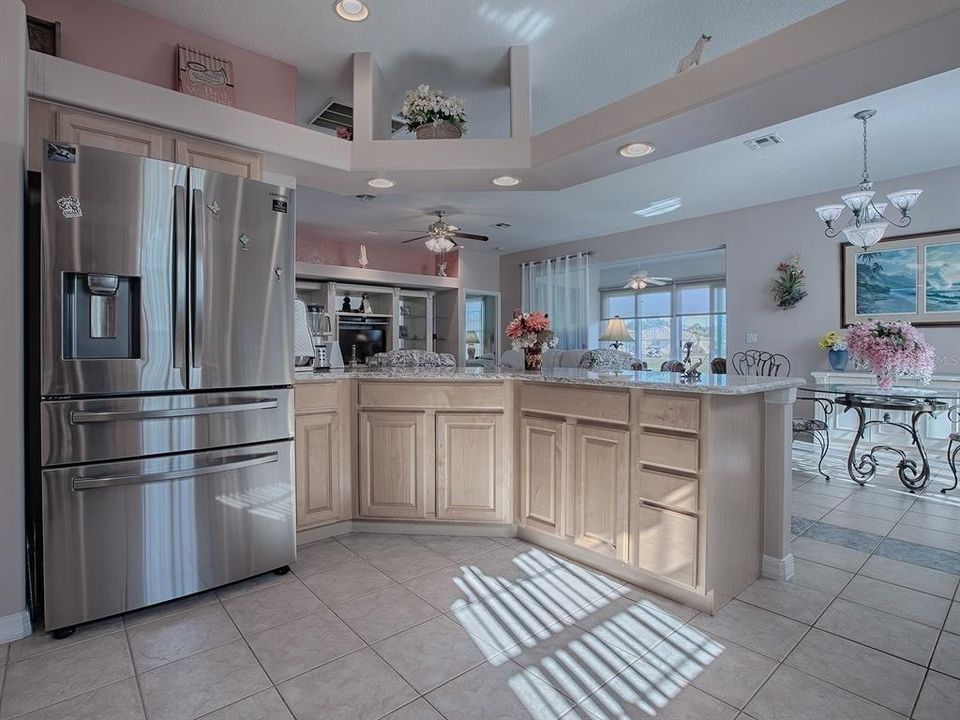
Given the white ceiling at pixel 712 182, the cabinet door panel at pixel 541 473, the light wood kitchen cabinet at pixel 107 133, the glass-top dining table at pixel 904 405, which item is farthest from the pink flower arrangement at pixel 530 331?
the light wood kitchen cabinet at pixel 107 133

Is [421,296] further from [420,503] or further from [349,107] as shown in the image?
[420,503]

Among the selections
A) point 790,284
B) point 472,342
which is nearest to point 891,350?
point 790,284

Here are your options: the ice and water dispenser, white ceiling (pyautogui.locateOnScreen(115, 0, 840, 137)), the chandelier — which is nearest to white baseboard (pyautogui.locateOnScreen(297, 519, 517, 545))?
the ice and water dispenser

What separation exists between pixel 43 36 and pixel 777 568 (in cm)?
421

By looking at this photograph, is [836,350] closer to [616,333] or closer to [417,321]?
[616,333]

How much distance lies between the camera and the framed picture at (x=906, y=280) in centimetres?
469

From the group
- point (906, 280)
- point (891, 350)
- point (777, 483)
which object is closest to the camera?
point (777, 483)

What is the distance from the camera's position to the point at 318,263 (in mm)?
7133

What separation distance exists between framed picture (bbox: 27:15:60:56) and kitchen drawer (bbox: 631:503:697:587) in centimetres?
340

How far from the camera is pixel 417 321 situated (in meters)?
8.10

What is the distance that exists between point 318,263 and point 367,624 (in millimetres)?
5969

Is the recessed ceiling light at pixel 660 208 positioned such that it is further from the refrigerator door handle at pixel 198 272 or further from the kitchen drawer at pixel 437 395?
the refrigerator door handle at pixel 198 272

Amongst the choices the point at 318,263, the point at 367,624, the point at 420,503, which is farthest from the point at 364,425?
the point at 318,263

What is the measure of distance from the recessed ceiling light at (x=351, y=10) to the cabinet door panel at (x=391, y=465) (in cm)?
209
